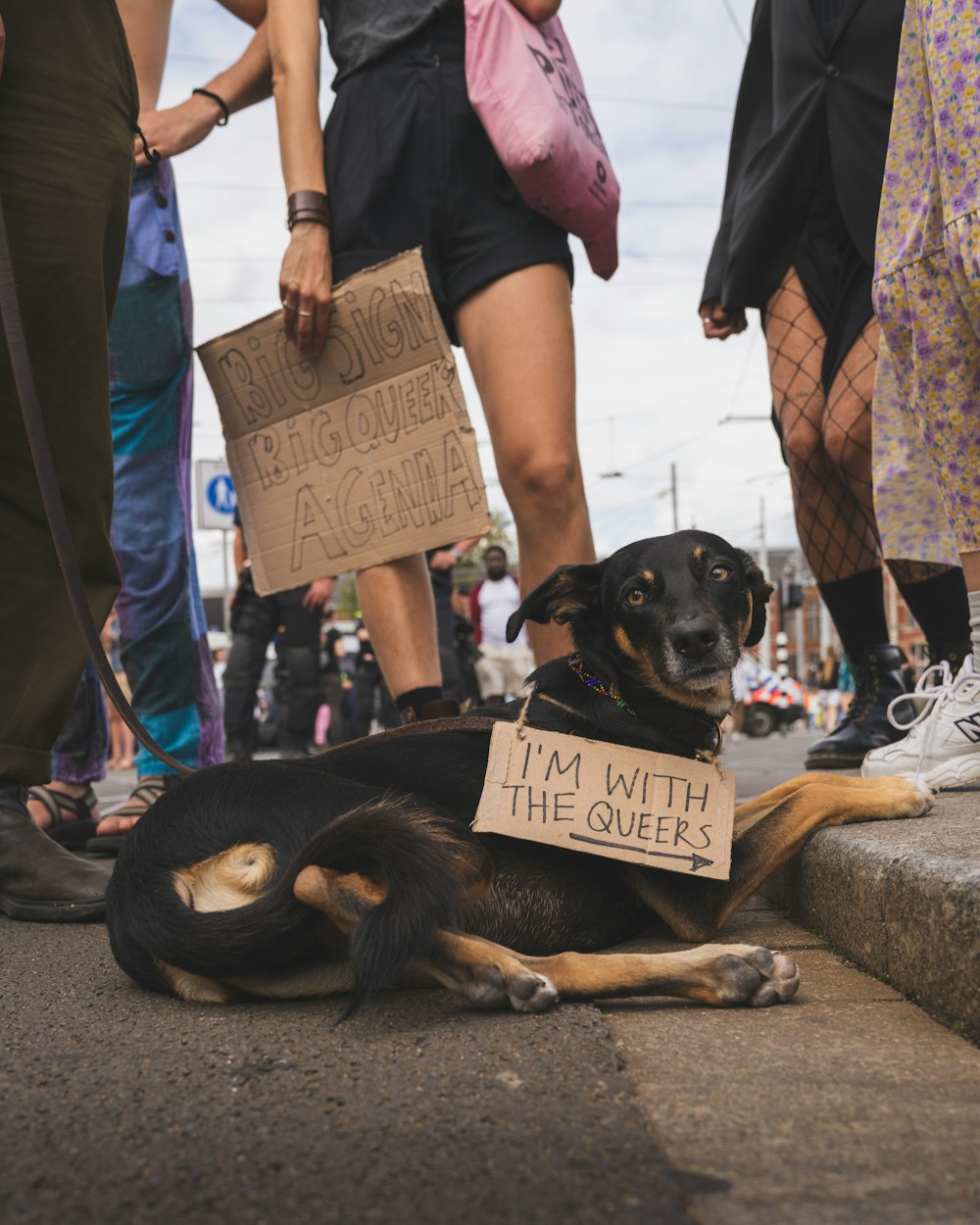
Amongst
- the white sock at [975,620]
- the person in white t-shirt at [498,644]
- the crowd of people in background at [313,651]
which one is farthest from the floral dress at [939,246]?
the person in white t-shirt at [498,644]

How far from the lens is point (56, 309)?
2.79m

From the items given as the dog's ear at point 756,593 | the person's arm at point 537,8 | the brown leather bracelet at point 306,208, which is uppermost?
the person's arm at point 537,8

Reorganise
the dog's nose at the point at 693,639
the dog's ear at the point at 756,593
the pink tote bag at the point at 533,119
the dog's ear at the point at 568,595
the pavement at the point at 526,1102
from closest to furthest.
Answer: the pavement at the point at 526,1102 → the dog's nose at the point at 693,639 → the dog's ear at the point at 568,595 → the dog's ear at the point at 756,593 → the pink tote bag at the point at 533,119

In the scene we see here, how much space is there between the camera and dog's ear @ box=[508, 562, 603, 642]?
269 cm

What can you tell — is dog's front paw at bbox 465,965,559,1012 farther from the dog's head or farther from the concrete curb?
the dog's head

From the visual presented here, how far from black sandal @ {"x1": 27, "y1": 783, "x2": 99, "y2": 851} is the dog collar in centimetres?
203

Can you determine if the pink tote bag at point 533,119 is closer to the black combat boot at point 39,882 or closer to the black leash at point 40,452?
the black leash at point 40,452

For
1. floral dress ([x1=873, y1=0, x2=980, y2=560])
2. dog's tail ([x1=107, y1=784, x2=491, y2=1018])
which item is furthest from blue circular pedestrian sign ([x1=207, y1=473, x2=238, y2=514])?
dog's tail ([x1=107, y1=784, x2=491, y2=1018])

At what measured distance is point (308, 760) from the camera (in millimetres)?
2402

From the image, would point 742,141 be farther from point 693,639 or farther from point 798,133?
point 693,639

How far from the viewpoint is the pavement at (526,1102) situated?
1128 millimetres

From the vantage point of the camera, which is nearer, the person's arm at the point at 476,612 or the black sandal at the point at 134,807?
the black sandal at the point at 134,807

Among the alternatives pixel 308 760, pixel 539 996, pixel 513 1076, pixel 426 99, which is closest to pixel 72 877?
pixel 308 760

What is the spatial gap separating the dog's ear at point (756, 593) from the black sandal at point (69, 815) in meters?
2.22
